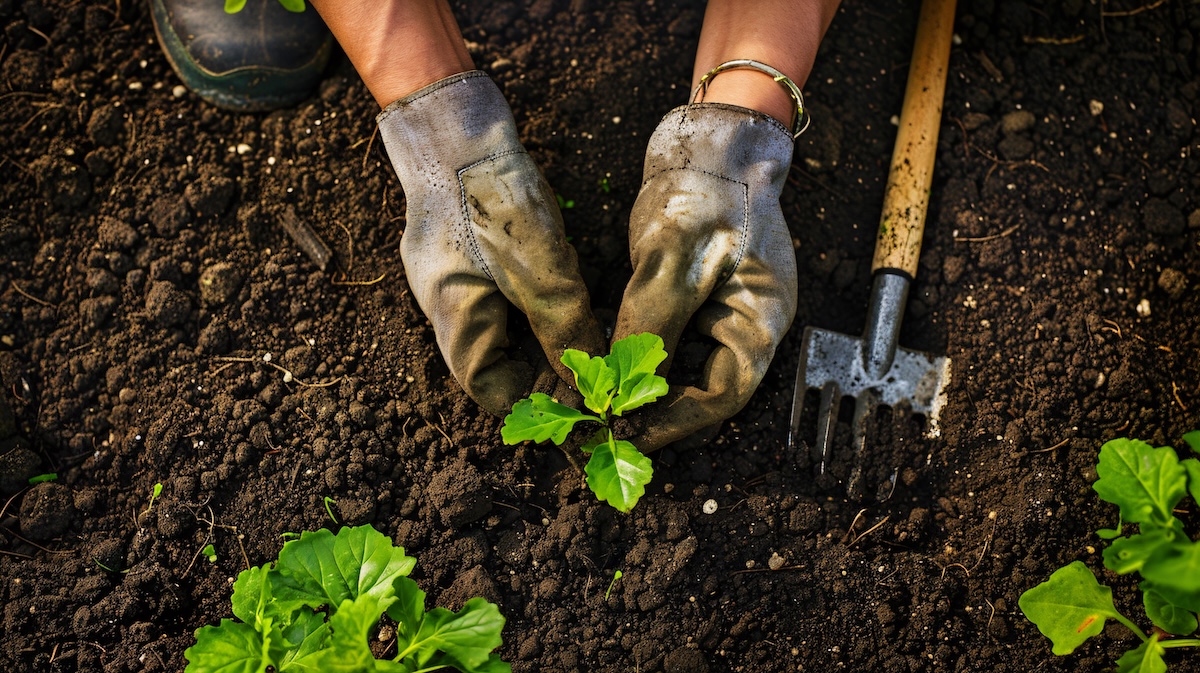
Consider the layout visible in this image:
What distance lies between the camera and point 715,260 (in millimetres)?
2043

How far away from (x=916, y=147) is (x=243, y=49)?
2.02 m

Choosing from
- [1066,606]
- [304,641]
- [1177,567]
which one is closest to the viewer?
[1177,567]

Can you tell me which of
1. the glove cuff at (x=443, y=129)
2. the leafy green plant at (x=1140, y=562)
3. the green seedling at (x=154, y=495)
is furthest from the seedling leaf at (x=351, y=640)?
the leafy green plant at (x=1140, y=562)

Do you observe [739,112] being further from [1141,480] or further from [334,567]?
[334,567]

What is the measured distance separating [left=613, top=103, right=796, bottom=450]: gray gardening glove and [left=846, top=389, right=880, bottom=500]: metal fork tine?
1.25 feet

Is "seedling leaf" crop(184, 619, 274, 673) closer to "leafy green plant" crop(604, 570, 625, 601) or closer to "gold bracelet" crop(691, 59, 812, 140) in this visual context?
"leafy green plant" crop(604, 570, 625, 601)

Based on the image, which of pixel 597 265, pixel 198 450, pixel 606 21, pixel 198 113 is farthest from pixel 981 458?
pixel 198 113

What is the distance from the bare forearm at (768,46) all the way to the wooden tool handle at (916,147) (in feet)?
1.30

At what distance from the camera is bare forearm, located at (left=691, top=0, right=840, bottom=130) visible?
2.12 m

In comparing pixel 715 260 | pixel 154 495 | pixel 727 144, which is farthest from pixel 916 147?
pixel 154 495

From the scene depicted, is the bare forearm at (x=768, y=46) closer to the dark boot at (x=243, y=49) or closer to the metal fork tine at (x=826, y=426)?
the metal fork tine at (x=826, y=426)

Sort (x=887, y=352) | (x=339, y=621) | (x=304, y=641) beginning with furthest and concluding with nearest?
1. (x=887, y=352)
2. (x=304, y=641)
3. (x=339, y=621)

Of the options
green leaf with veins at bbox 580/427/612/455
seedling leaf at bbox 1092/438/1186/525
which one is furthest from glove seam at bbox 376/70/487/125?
seedling leaf at bbox 1092/438/1186/525

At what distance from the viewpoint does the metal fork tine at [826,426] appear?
226cm
